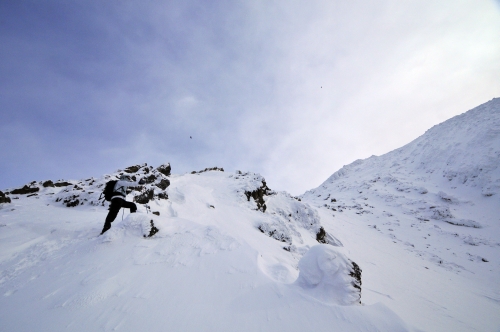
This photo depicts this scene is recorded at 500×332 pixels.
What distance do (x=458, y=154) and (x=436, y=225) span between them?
906 inches

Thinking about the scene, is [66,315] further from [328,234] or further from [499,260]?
[499,260]

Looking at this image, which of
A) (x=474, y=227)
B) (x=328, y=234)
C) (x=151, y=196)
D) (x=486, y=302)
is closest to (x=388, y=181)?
(x=474, y=227)

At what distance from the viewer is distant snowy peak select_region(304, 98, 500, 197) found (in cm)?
3020

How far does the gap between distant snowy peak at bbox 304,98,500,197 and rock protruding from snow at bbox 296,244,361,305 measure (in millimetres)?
40880

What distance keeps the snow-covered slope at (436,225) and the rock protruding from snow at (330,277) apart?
3.03ft

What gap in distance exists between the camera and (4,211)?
323 inches

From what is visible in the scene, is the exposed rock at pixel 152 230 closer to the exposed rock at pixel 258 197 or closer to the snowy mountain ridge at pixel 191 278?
the snowy mountain ridge at pixel 191 278

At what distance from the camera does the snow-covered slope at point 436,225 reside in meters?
8.13

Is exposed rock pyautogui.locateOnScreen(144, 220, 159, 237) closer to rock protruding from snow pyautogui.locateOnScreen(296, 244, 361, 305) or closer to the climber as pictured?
the climber

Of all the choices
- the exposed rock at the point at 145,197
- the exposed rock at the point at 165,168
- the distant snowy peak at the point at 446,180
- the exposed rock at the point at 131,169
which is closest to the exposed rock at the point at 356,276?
the exposed rock at the point at 145,197

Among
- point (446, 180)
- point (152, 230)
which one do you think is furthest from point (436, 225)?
point (152, 230)

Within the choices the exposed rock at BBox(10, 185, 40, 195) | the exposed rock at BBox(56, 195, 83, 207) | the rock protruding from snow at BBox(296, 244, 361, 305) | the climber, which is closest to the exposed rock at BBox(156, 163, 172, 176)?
the exposed rock at BBox(56, 195, 83, 207)

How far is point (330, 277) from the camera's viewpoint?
332cm

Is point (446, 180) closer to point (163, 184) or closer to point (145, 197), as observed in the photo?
point (163, 184)
